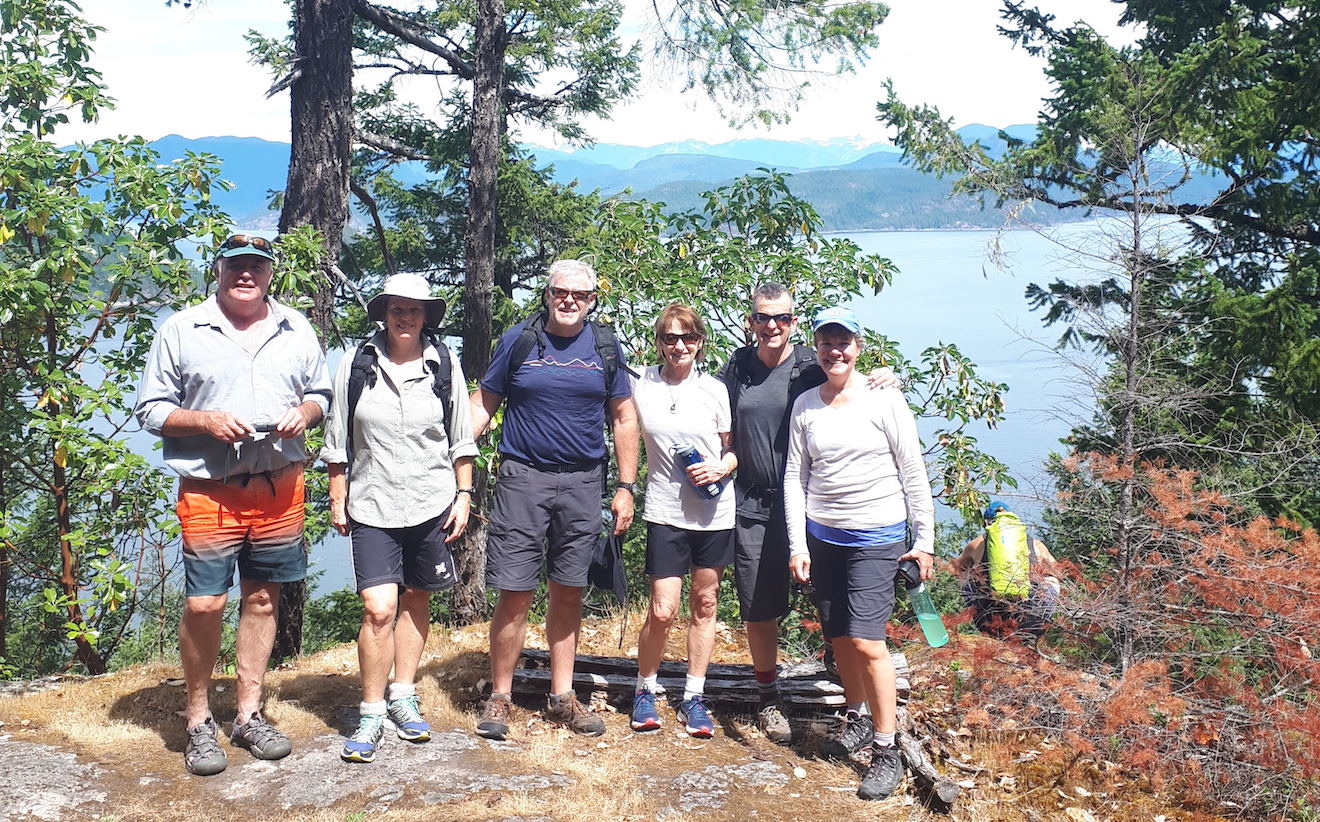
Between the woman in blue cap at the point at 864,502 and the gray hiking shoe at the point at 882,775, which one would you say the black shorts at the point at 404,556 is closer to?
the woman in blue cap at the point at 864,502

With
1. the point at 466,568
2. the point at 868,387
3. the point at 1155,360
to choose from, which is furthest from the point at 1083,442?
the point at 868,387

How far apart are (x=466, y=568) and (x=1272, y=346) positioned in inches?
404

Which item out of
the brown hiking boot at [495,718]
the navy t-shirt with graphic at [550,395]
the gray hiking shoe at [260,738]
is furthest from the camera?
the brown hiking boot at [495,718]

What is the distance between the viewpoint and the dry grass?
418 cm

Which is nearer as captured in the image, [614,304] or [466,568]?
[614,304]

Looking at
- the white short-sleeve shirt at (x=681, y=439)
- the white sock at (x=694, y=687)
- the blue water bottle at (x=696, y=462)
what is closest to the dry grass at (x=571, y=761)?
the white sock at (x=694, y=687)

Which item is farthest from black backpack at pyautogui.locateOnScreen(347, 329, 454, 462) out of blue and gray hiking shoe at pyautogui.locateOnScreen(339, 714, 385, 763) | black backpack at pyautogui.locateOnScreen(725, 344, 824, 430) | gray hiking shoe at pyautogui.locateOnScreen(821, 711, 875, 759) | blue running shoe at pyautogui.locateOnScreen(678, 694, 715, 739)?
gray hiking shoe at pyautogui.locateOnScreen(821, 711, 875, 759)

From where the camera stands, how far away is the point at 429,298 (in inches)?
177

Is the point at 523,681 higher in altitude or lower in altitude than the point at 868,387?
lower

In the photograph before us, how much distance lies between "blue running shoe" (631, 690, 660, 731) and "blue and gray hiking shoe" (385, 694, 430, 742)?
38.5 inches

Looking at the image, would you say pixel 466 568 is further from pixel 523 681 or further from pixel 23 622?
pixel 23 622

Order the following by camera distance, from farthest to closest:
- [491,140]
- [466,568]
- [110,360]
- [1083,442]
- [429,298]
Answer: [1083,442]
[466,568]
[491,140]
[110,360]
[429,298]

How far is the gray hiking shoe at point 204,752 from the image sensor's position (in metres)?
4.36

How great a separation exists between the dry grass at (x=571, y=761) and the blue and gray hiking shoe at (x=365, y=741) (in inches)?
11.6
